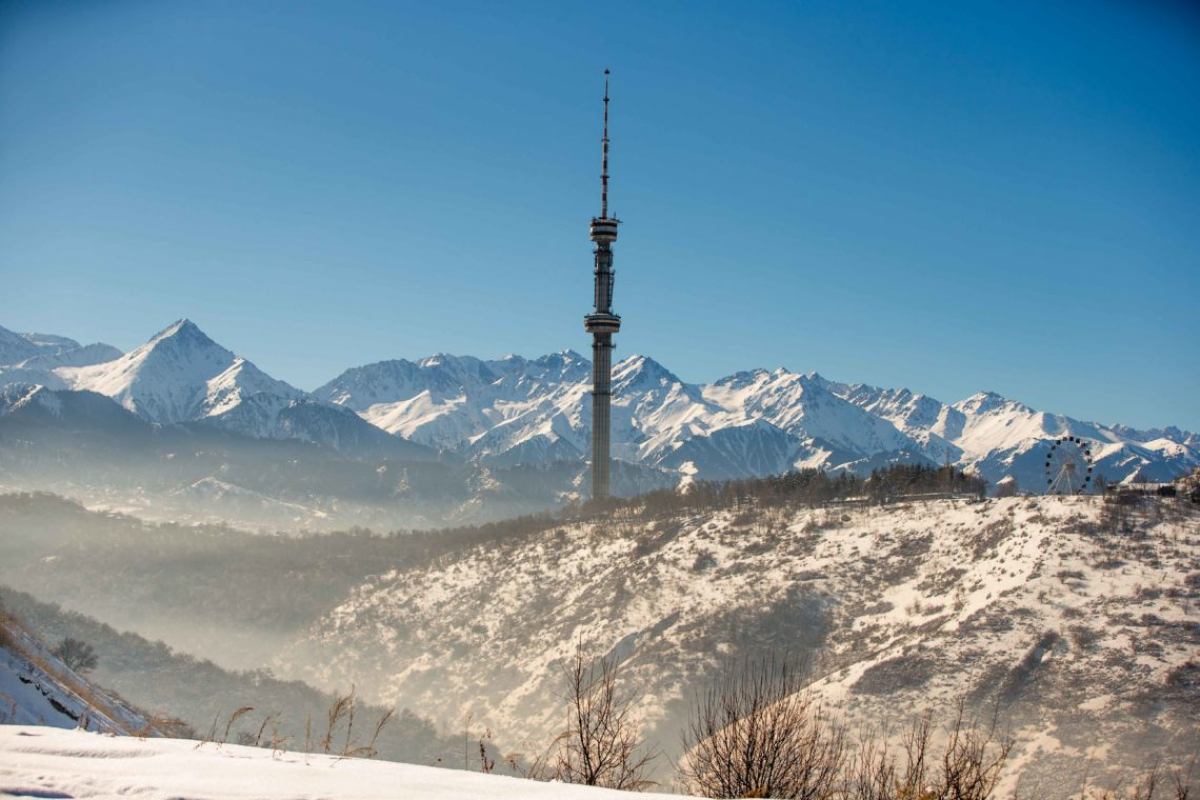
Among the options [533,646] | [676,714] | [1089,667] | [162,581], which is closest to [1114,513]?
[1089,667]

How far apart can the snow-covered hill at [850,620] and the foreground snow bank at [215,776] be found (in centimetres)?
3949

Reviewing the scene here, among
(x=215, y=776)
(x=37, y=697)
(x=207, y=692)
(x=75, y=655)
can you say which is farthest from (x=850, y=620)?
(x=215, y=776)

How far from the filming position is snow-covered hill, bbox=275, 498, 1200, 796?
5322cm

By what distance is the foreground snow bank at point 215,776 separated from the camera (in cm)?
694

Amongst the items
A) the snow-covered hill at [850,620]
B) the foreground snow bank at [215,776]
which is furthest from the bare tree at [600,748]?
the snow-covered hill at [850,620]

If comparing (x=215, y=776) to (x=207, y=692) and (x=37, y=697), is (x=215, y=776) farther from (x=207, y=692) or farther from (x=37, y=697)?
(x=207, y=692)

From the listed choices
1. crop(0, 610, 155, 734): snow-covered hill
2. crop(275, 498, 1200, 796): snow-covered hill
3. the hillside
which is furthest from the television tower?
crop(0, 610, 155, 734): snow-covered hill

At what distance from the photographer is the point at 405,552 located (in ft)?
454

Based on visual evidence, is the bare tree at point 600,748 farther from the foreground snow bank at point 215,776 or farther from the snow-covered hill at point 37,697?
the snow-covered hill at point 37,697

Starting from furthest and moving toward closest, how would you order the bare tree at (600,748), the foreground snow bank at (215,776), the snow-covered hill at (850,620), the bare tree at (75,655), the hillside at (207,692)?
1. the hillside at (207,692)
2. the bare tree at (75,655)
3. the snow-covered hill at (850,620)
4. the bare tree at (600,748)
5. the foreground snow bank at (215,776)

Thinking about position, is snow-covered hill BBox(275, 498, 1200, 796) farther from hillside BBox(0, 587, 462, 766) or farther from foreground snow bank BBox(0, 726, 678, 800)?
foreground snow bank BBox(0, 726, 678, 800)

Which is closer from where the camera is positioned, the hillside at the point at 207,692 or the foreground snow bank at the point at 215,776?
the foreground snow bank at the point at 215,776

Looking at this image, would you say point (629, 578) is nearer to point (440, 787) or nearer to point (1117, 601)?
point (1117, 601)

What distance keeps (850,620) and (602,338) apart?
80.2 m
